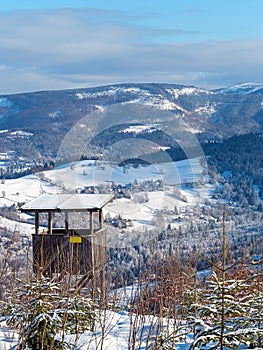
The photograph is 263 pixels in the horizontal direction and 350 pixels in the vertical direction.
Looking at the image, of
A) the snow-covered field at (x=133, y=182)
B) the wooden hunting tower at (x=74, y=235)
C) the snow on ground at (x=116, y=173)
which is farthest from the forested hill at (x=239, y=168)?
the wooden hunting tower at (x=74, y=235)

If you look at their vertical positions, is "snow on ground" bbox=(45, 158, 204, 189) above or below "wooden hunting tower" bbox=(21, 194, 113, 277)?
below

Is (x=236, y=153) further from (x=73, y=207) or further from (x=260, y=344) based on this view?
(x=260, y=344)

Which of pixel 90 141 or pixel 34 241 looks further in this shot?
pixel 90 141

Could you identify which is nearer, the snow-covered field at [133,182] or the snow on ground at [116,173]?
the snow-covered field at [133,182]

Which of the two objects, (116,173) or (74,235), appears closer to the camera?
(74,235)

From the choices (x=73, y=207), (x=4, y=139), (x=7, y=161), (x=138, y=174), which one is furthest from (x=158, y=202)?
(x=4, y=139)

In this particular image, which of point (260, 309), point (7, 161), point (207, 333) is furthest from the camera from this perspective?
point (7, 161)

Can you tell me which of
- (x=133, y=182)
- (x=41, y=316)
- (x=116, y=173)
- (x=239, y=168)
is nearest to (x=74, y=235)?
(x=41, y=316)

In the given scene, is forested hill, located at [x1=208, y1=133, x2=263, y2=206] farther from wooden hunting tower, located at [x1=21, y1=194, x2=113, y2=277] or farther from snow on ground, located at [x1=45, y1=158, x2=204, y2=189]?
wooden hunting tower, located at [x1=21, y1=194, x2=113, y2=277]

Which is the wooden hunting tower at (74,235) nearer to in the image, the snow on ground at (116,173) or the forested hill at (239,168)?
the snow on ground at (116,173)

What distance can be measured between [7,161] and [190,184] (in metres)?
77.3

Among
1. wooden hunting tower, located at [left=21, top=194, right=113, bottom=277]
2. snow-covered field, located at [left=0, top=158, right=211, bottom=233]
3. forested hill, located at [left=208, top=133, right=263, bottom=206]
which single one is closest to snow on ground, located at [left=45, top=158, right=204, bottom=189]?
snow-covered field, located at [left=0, top=158, right=211, bottom=233]

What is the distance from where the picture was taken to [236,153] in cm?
11694

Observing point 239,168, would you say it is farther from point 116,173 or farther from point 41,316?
point 41,316
